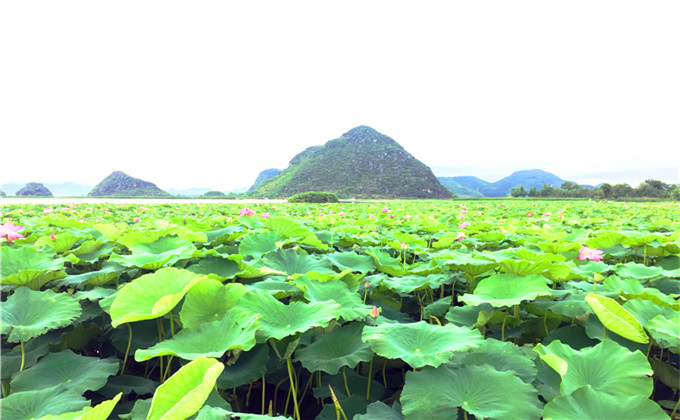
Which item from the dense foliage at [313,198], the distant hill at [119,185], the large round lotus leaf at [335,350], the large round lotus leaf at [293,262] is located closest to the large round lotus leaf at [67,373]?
the large round lotus leaf at [335,350]

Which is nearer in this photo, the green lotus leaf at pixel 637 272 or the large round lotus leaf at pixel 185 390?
the large round lotus leaf at pixel 185 390

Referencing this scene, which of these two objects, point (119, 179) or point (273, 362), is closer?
point (273, 362)

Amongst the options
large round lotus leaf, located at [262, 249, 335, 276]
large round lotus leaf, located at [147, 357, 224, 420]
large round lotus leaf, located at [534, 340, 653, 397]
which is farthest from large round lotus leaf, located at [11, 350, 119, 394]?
large round lotus leaf, located at [534, 340, 653, 397]

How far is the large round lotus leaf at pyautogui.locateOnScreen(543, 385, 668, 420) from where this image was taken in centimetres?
74

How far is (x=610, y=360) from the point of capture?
93cm

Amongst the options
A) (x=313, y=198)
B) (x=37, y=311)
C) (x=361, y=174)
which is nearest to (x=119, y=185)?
(x=361, y=174)

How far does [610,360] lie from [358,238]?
1.75m

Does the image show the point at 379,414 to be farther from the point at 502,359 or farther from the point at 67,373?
the point at 67,373

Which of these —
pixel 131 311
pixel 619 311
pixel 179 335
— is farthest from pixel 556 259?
pixel 131 311

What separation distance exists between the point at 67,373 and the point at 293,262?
98 cm

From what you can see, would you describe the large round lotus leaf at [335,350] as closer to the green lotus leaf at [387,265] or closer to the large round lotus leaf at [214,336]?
the large round lotus leaf at [214,336]

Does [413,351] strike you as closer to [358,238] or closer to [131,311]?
[131,311]

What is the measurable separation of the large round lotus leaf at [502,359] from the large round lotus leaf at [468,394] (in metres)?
0.05

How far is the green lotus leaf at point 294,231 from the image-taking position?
2.19 metres
